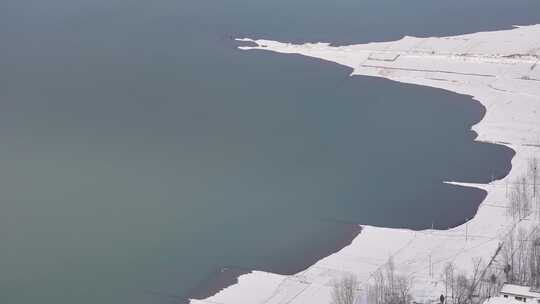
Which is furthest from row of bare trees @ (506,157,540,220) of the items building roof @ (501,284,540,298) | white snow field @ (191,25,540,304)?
building roof @ (501,284,540,298)

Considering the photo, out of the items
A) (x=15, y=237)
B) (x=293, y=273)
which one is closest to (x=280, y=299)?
(x=293, y=273)

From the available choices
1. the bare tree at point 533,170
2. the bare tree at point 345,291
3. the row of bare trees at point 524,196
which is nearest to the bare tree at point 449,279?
the bare tree at point 345,291

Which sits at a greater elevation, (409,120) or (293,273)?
(409,120)

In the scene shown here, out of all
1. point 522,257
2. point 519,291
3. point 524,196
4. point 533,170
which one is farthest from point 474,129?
point 519,291

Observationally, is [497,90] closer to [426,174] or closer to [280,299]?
[426,174]

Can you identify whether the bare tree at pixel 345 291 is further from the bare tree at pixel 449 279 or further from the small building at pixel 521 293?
the small building at pixel 521 293

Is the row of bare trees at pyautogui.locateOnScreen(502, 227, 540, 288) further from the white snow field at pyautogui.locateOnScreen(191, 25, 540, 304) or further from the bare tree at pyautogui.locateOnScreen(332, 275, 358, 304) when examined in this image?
the bare tree at pyautogui.locateOnScreen(332, 275, 358, 304)
